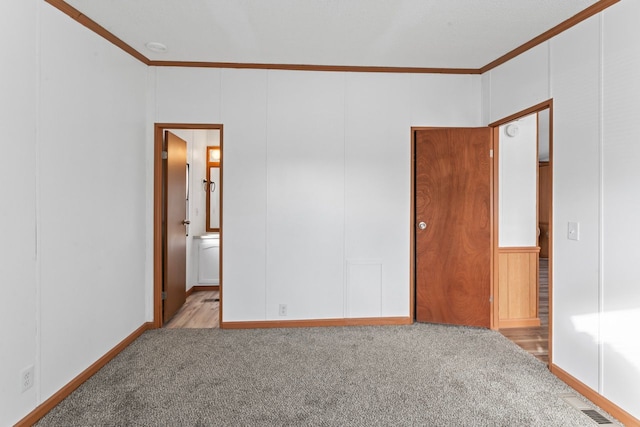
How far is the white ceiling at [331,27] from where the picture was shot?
2.38 meters

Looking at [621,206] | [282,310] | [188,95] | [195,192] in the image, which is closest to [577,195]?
[621,206]

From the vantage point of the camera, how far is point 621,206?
2.10 meters

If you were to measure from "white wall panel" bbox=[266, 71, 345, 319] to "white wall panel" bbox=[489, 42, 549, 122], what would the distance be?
4.96 feet

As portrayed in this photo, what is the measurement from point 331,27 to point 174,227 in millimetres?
2601

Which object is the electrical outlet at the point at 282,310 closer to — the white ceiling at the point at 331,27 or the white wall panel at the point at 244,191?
the white wall panel at the point at 244,191

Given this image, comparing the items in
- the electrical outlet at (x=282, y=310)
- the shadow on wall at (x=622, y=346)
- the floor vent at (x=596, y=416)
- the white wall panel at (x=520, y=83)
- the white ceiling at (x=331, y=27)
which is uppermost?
the white ceiling at (x=331, y=27)

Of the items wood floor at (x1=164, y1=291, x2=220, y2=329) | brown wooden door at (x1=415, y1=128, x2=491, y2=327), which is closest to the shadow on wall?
brown wooden door at (x1=415, y1=128, x2=491, y2=327)

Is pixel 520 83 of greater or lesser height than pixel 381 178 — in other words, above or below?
above

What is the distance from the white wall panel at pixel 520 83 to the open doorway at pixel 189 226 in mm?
2748

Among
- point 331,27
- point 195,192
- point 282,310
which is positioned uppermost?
point 331,27

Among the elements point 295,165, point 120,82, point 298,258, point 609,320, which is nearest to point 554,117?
point 609,320

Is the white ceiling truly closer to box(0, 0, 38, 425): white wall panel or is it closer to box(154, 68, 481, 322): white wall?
box(154, 68, 481, 322): white wall

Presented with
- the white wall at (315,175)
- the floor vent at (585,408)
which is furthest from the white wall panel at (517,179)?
the floor vent at (585,408)

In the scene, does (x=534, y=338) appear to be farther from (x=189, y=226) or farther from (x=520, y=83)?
(x=189, y=226)
